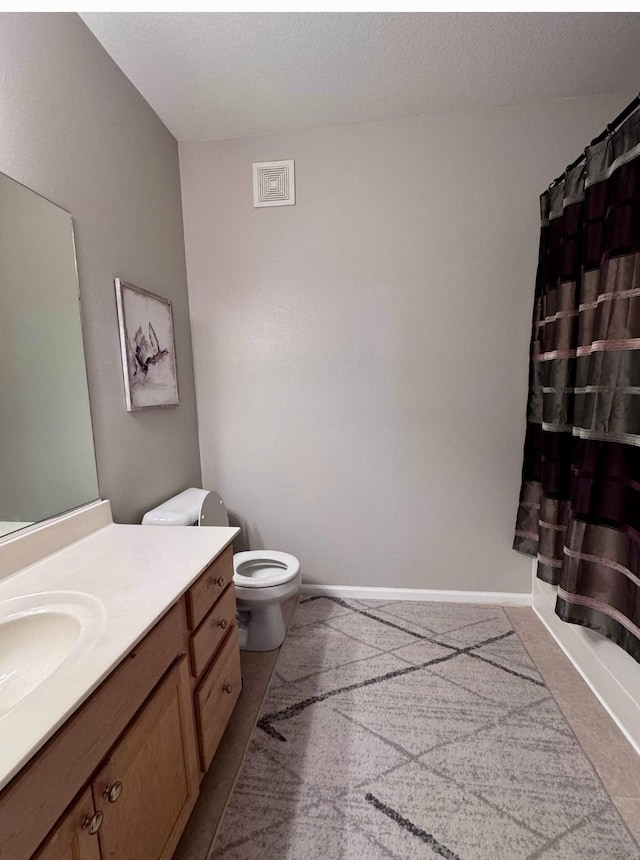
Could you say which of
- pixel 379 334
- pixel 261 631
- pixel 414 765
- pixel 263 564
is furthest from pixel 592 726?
pixel 379 334

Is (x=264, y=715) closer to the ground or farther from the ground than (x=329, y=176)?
closer to the ground

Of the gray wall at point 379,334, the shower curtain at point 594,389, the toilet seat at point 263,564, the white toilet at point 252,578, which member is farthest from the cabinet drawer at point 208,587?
the shower curtain at point 594,389

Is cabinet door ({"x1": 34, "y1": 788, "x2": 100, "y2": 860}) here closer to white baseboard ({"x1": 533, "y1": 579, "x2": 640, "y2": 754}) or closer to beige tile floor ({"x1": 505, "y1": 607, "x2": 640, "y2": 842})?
beige tile floor ({"x1": 505, "y1": 607, "x2": 640, "y2": 842})

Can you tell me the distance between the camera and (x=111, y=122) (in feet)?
4.84

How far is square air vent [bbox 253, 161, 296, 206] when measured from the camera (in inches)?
76.6

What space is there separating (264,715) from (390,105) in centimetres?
281

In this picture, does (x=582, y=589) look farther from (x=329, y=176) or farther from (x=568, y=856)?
(x=329, y=176)

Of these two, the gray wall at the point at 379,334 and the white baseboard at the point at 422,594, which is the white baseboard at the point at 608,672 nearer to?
the white baseboard at the point at 422,594

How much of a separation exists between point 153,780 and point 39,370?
3.87 ft

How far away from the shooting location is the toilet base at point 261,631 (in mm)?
1755

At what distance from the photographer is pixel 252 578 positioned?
173 centimetres

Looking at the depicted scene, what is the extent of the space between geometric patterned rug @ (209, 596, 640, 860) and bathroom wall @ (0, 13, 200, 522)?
1.10m
